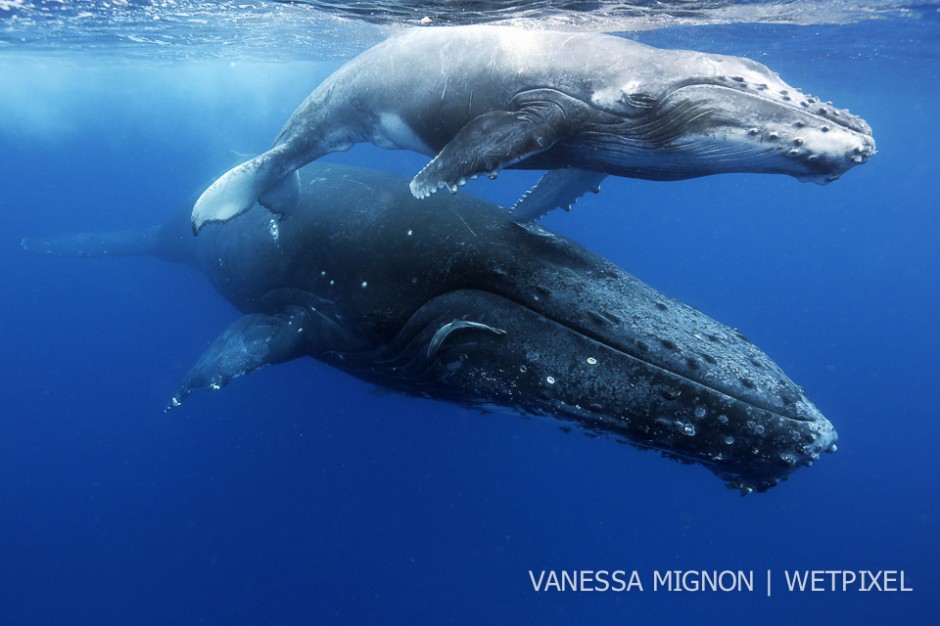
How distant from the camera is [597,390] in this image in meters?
4.92

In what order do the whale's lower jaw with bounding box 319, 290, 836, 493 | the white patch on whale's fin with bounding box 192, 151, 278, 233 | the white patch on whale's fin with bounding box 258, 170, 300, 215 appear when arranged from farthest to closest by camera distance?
the white patch on whale's fin with bounding box 258, 170, 300, 215
the white patch on whale's fin with bounding box 192, 151, 278, 233
the whale's lower jaw with bounding box 319, 290, 836, 493

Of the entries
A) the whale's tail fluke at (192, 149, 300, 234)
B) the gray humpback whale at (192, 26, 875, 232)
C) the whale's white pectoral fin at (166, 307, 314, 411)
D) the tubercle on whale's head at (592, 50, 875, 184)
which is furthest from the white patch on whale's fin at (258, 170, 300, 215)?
the tubercle on whale's head at (592, 50, 875, 184)

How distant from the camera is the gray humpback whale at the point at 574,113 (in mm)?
3947

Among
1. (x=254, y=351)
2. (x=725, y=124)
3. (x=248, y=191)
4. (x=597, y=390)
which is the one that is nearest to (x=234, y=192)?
(x=248, y=191)

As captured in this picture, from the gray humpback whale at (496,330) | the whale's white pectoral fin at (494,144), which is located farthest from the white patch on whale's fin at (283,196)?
the whale's white pectoral fin at (494,144)

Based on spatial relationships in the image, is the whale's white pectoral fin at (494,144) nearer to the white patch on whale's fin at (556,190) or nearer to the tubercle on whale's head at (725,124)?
the tubercle on whale's head at (725,124)

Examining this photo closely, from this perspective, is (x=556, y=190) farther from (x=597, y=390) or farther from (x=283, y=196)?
(x=283, y=196)

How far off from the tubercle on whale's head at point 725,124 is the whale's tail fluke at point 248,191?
451 cm

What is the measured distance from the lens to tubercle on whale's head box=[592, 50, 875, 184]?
12.5 feet

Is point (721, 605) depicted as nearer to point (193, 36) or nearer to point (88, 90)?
point (193, 36)

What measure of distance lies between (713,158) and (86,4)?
2000cm

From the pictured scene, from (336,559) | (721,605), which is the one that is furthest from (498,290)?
(721,605)

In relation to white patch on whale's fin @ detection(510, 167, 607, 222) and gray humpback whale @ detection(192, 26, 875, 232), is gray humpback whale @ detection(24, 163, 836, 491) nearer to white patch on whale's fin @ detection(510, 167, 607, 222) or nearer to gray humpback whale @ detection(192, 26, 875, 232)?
white patch on whale's fin @ detection(510, 167, 607, 222)

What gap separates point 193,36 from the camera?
23547 mm
